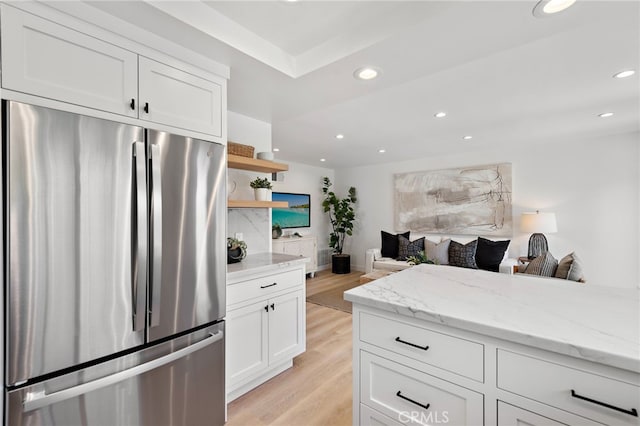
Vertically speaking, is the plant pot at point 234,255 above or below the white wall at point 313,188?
below

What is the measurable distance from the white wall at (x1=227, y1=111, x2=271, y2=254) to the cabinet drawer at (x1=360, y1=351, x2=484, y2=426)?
1.65 metres

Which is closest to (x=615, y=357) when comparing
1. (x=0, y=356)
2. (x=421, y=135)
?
(x=0, y=356)

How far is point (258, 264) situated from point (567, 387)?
1816mm

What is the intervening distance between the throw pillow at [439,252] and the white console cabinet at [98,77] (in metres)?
4.29

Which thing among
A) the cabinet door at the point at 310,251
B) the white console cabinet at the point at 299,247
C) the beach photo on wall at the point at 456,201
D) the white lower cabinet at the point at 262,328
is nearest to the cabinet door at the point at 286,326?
the white lower cabinet at the point at 262,328

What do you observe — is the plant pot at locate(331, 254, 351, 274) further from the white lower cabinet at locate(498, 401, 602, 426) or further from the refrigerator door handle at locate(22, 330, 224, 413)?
the white lower cabinet at locate(498, 401, 602, 426)

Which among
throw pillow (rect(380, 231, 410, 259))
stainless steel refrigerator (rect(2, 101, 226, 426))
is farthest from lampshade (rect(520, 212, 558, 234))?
stainless steel refrigerator (rect(2, 101, 226, 426))

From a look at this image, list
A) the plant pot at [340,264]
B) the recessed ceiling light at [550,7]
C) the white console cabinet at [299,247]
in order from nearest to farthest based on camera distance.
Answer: the recessed ceiling light at [550,7] → the white console cabinet at [299,247] → the plant pot at [340,264]

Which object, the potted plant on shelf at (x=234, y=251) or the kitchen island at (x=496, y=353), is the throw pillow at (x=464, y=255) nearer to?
the kitchen island at (x=496, y=353)

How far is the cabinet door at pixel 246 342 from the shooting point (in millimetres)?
1938

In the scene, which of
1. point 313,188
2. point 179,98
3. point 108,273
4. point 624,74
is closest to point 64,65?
point 179,98

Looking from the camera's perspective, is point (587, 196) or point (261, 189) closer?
point (261, 189)

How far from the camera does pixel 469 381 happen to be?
1016 millimetres

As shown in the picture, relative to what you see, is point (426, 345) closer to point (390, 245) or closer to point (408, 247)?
point (408, 247)
